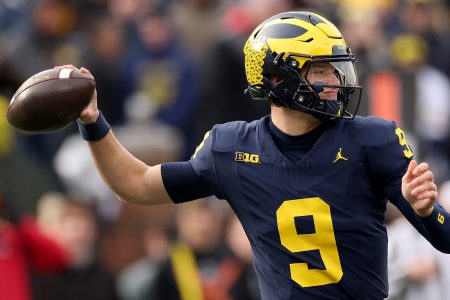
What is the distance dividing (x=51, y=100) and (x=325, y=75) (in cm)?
109

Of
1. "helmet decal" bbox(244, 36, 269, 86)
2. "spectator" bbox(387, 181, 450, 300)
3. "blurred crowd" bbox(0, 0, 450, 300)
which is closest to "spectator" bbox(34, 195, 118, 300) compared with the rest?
"blurred crowd" bbox(0, 0, 450, 300)

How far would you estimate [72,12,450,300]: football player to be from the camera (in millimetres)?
5387

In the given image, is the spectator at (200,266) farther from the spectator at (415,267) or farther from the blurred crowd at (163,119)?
the spectator at (415,267)

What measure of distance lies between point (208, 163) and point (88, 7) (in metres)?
6.97

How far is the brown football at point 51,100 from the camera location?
5605mm

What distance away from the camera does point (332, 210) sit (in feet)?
17.7

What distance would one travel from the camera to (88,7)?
12406 millimetres

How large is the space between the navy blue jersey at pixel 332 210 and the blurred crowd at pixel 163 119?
2.77 meters

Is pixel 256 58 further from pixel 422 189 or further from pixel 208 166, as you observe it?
pixel 422 189

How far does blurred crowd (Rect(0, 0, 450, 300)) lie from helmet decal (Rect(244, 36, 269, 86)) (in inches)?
108

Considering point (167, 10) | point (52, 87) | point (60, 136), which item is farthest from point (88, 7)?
point (52, 87)

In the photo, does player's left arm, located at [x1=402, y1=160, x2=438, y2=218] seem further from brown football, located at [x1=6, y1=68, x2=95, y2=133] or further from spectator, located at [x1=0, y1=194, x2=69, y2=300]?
spectator, located at [x1=0, y1=194, x2=69, y2=300]

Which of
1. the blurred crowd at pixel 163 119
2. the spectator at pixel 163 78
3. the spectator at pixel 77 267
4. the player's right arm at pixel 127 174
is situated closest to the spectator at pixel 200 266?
the blurred crowd at pixel 163 119

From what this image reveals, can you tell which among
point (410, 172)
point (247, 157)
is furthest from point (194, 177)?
point (410, 172)
